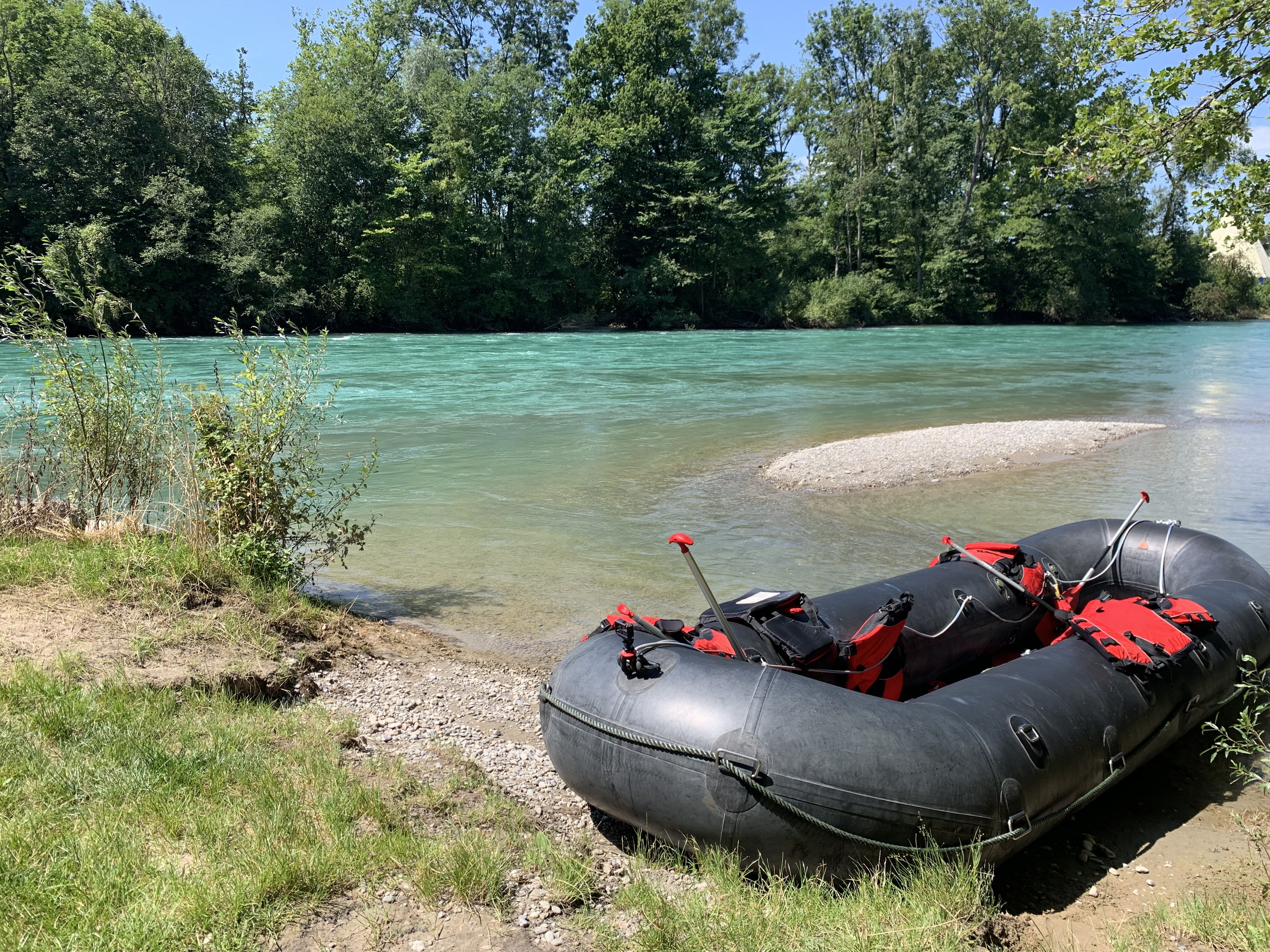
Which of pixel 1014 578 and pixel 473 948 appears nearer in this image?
pixel 473 948

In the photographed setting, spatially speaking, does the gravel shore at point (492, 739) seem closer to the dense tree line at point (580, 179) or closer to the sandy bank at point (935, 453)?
the sandy bank at point (935, 453)

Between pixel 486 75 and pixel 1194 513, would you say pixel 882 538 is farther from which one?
pixel 486 75

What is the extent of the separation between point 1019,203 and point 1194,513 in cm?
4242

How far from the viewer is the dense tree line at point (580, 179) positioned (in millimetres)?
34719

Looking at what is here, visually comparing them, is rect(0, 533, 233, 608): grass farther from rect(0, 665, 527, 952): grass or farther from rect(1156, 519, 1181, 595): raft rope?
rect(1156, 519, 1181, 595): raft rope

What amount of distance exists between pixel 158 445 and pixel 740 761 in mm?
4640

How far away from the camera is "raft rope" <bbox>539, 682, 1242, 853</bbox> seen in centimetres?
296

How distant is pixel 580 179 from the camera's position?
142 ft

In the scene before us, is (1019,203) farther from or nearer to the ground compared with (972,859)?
farther from the ground

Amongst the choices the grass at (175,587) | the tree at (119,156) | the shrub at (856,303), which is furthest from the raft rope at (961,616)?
the shrub at (856,303)

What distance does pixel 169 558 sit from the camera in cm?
490

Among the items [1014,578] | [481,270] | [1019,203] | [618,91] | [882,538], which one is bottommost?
[882,538]

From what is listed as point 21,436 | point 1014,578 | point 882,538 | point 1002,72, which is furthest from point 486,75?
point 1014,578

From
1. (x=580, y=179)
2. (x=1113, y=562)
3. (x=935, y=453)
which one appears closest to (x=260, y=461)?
(x=1113, y=562)
